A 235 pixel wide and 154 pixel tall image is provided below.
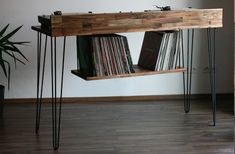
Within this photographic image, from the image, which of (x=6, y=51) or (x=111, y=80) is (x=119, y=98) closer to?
(x=111, y=80)

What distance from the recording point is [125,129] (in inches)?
132

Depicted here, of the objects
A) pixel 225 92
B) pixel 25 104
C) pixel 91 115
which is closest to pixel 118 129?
pixel 91 115

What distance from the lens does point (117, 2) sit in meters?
3.95

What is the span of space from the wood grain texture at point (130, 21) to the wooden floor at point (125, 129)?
76cm

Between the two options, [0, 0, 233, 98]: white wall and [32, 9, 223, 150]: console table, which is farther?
[0, 0, 233, 98]: white wall

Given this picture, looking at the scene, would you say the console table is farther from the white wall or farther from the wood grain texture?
the white wall

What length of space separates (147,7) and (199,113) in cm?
101

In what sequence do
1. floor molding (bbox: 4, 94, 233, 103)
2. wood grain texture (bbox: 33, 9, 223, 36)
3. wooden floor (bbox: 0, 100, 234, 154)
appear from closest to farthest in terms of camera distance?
wood grain texture (bbox: 33, 9, 223, 36) < wooden floor (bbox: 0, 100, 234, 154) < floor molding (bbox: 4, 94, 233, 103)

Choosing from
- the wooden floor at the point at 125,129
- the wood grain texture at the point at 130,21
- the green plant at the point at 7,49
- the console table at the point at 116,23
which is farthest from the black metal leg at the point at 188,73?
the green plant at the point at 7,49

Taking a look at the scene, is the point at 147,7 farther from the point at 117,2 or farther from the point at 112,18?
the point at 112,18

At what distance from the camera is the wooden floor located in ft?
9.85

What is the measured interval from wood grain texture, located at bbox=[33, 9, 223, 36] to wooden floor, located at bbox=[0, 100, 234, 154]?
757 mm

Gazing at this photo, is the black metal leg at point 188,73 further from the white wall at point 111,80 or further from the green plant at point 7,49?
the green plant at point 7,49

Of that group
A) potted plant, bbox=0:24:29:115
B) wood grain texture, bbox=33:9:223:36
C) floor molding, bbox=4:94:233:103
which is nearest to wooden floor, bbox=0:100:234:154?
floor molding, bbox=4:94:233:103
